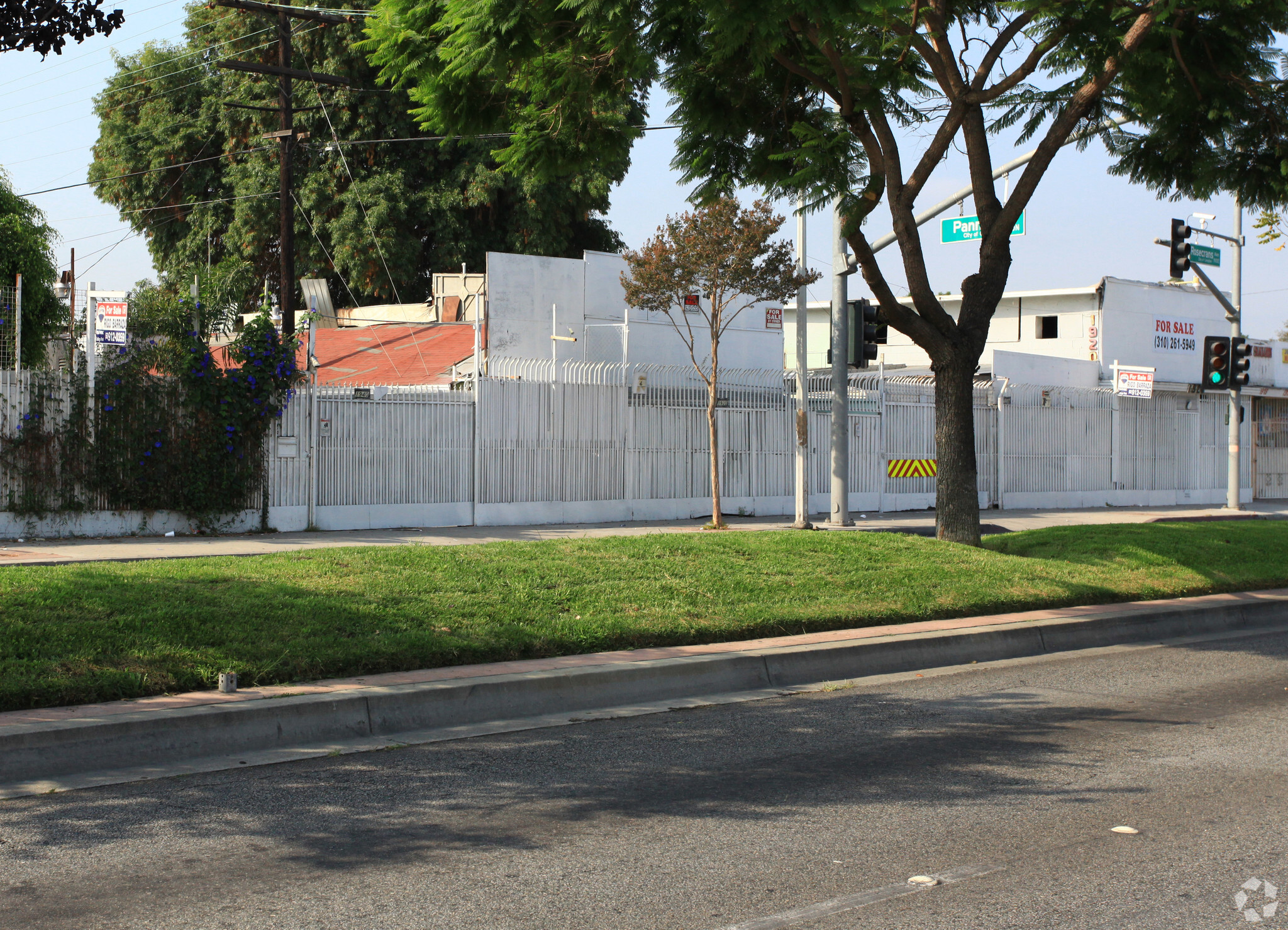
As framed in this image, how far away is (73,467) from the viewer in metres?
16.2

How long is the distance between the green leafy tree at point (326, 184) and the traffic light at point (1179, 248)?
55.0 feet

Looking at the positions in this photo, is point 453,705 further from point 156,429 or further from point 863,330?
point 863,330

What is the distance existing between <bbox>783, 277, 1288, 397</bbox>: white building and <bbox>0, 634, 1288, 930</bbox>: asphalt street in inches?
1000

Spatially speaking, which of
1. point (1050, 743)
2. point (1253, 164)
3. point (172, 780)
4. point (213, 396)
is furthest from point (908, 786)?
point (213, 396)

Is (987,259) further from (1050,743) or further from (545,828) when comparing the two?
(545,828)

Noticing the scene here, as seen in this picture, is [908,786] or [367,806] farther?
[908,786]

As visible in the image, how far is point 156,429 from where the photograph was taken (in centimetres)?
1667

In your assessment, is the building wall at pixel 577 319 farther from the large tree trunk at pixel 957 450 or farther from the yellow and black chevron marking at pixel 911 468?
the large tree trunk at pixel 957 450

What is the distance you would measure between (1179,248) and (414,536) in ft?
53.0

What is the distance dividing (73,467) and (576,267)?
11819 millimetres

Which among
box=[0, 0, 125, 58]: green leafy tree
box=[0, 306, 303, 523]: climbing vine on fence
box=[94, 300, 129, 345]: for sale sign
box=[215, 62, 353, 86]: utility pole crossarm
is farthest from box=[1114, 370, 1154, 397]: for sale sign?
box=[0, 0, 125, 58]: green leafy tree

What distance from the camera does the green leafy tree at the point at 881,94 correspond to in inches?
433

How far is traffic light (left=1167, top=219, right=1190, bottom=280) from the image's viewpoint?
23109 millimetres

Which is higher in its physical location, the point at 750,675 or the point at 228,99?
the point at 228,99
